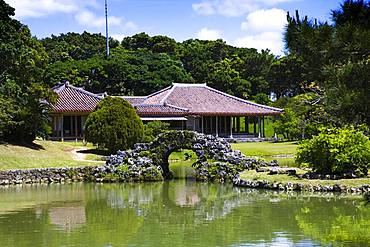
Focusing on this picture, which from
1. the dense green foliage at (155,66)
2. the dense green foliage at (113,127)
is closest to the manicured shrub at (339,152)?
the dense green foliage at (113,127)

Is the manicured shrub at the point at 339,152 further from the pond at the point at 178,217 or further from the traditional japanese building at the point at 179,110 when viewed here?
the traditional japanese building at the point at 179,110

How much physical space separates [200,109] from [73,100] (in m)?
9.51

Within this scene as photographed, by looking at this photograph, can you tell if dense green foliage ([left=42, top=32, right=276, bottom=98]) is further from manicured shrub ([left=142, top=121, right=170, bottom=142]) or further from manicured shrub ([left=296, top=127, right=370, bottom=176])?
manicured shrub ([left=296, top=127, right=370, bottom=176])

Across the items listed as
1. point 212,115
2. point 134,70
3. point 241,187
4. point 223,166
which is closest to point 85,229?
point 241,187

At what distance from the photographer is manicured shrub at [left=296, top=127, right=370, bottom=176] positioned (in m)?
21.1

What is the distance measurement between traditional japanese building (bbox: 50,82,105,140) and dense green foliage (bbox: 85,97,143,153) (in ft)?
29.9

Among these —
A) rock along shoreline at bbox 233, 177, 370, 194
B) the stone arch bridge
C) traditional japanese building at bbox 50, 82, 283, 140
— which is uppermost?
traditional japanese building at bbox 50, 82, 283, 140

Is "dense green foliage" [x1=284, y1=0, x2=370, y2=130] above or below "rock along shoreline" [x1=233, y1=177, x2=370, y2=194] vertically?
above

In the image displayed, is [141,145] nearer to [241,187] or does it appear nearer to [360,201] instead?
[241,187]

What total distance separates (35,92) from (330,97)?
2226 centimetres

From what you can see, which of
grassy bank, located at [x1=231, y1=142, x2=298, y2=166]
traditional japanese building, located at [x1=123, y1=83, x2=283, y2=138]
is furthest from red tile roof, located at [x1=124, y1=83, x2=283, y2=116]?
grassy bank, located at [x1=231, y1=142, x2=298, y2=166]

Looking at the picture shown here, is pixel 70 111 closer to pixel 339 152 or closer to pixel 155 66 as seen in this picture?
pixel 155 66

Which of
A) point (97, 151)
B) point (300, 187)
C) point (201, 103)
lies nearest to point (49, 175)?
point (97, 151)

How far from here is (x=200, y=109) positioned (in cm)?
4562
